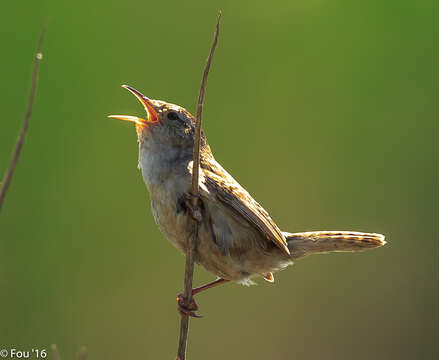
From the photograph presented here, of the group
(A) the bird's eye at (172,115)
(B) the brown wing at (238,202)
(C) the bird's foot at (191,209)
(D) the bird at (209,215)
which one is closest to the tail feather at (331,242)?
(D) the bird at (209,215)

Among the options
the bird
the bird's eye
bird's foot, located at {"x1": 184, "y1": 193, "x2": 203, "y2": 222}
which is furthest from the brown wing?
the bird's eye

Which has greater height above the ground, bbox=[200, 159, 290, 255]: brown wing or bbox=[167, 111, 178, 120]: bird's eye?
bbox=[167, 111, 178, 120]: bird's eye

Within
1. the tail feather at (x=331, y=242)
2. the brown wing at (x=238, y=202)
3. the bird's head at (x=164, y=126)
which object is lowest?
the tail feather at (x=331, y=242)

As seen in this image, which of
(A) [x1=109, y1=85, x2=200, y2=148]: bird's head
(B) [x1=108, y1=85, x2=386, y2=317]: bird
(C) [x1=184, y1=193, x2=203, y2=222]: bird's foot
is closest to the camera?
(C) [x1=184, y1=193, x2=203, y2=222]: bird's foot

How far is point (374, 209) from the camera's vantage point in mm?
6258

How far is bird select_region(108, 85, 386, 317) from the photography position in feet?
11.2

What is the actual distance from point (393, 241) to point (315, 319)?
42.7 inches

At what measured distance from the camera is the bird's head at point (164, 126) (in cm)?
374

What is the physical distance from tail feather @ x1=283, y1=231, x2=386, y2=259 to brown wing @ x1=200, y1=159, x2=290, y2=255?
0.23 metres

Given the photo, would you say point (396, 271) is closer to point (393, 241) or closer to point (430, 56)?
point (393, 241)

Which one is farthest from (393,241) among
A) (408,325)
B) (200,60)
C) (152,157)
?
(152,157)

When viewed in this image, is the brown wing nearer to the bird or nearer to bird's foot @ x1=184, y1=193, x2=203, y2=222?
the bird

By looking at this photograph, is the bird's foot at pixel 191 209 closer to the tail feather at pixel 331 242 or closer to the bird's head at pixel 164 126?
the bird's head at pixel 164 126

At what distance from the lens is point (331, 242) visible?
3.93m
